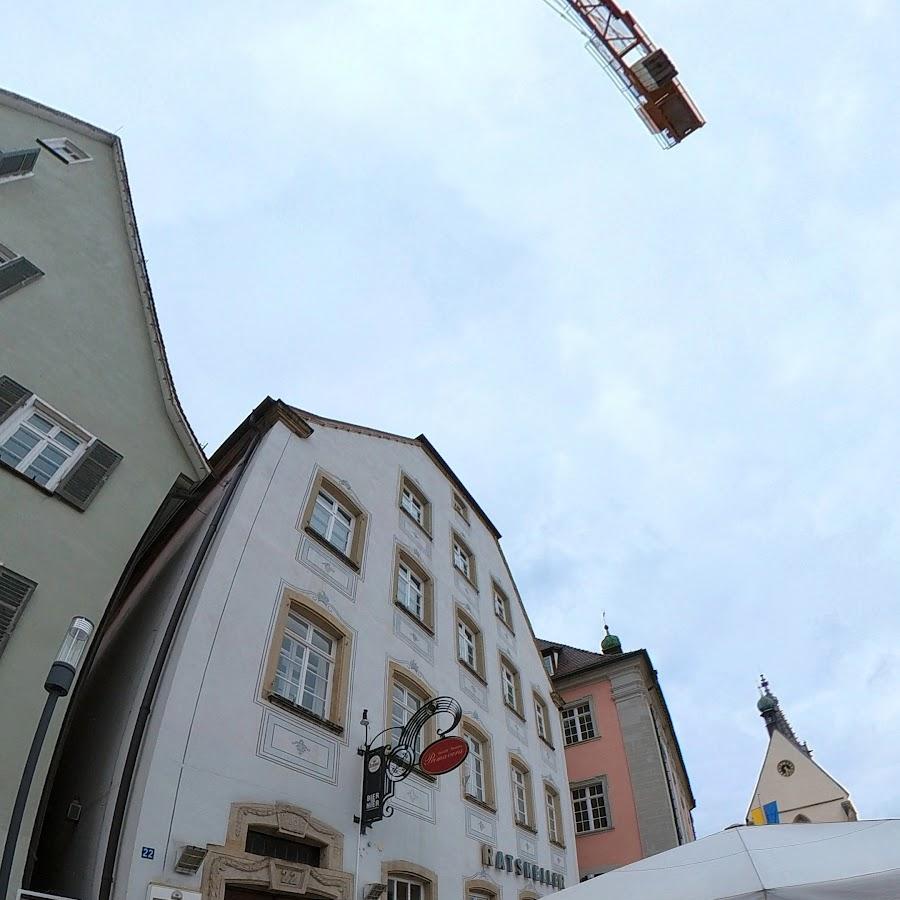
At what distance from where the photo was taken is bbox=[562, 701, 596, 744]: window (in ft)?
84.2

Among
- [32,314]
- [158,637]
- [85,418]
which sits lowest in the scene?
[158,637]

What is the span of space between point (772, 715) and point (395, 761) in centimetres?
8137

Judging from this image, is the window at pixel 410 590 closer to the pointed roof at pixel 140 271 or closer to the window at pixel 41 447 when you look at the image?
the pointed roof at pixel 140 271

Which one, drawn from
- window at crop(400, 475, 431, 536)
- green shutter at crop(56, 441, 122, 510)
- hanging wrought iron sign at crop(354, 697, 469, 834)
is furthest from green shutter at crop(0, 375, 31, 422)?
window at crop(400, 475, 431, 536)

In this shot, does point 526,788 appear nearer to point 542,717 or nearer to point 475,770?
point 475,770

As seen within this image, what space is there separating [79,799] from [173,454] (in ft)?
16.6

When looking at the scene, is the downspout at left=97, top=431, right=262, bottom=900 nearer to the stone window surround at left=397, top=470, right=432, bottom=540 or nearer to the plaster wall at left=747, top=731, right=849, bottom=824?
the stone window surround at left=397, top=470, right=432, bottom=540

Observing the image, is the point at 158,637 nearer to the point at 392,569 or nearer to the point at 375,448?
the point at 392,569

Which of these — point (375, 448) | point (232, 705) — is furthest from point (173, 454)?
point (375, 448)

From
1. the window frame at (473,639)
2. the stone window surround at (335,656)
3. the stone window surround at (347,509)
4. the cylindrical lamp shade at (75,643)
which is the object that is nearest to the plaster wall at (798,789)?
the window frame at (473,639)

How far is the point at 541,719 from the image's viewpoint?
20344 mm

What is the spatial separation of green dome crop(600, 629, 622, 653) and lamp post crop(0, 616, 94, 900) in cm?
3069

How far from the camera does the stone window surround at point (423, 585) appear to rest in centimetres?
1436

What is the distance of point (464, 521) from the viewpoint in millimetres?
21406
